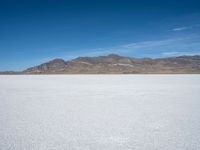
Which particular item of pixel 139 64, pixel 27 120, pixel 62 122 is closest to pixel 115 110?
pixel 62 122

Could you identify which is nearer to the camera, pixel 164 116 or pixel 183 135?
pixel 183 135

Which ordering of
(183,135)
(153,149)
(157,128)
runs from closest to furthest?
(153,149) < (183,135) < (157,128)

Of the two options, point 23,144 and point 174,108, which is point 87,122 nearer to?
point 23,144

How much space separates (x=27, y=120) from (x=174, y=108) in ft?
13.3

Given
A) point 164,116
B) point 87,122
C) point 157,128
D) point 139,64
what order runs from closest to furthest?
point 157,128 < point 87,122 < point 164,116 < point 139,64

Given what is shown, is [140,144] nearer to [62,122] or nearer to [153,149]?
[153,149]

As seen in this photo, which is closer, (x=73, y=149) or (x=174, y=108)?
(x=73, y=149)

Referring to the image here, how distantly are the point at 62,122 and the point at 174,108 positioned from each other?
341cm

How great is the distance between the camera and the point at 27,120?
19.2ft

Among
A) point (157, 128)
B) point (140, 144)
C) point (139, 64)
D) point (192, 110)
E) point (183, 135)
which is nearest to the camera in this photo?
point (140, 144)

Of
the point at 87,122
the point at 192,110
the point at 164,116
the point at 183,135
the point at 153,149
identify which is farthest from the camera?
the point at 192,110

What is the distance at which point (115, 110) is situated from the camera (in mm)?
7113

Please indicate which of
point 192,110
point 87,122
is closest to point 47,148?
point 87,122

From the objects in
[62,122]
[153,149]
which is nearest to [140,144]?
[153,149]
